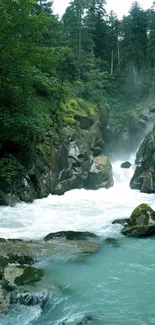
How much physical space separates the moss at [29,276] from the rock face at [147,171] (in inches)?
570

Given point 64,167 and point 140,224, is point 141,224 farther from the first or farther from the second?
point 64,167

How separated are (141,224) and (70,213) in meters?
3.88

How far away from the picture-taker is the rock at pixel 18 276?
26.3ft

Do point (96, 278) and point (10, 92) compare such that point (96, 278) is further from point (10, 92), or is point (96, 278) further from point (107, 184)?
point (107, 184)

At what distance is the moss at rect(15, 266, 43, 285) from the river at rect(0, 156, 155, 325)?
320 mm

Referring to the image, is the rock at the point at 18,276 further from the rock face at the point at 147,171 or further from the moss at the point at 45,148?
the rock face at the point at 147,171

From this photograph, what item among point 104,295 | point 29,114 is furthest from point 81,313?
point 29,114

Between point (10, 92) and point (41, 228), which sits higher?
point (10, 92)

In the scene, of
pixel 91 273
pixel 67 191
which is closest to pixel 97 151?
pixel 67 191

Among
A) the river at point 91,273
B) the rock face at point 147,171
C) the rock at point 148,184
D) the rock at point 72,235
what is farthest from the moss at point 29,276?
the rock face at point 147,171

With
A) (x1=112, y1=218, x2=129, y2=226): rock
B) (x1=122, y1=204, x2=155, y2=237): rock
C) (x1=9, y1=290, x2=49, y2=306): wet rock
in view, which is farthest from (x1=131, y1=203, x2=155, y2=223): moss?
(x1=9, y1=290, x2=49, y2=306): wet rock

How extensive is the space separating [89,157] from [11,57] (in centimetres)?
1048

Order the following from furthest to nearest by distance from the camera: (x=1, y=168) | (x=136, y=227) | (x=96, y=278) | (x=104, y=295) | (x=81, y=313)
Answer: (x=1, y=168)
(x=136, y=227)
(x=96, y=278)
(x=104, y=295)
(x=81, y=313)

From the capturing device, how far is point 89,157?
959 inches
